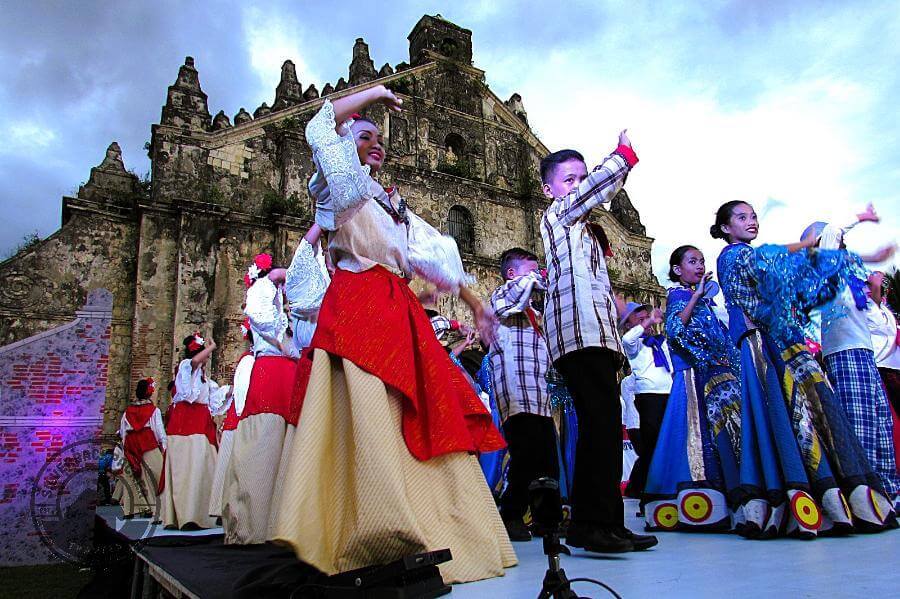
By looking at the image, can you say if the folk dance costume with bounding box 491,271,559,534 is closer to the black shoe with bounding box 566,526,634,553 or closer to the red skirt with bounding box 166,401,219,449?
the black shoe with bounding box 566,526,634,553

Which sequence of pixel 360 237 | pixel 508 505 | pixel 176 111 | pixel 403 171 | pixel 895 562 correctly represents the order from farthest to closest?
pixel 403 171 < pixel 176 111 < pixel 508 505 < pixel 360 237 < pixel 895 562

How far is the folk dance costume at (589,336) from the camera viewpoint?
283 centimetres

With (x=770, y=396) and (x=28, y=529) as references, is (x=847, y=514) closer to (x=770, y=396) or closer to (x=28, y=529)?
(x=770, y=396)

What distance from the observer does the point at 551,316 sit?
10.7 ft

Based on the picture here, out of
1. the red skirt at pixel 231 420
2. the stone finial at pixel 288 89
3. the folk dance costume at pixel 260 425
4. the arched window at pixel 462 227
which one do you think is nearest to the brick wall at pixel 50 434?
the red skirt at pixel 231 420

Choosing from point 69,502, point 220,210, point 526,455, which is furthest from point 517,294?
point 220,210

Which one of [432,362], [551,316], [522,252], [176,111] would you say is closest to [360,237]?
[432,362]

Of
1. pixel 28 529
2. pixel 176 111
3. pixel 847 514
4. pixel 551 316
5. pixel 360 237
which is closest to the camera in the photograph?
pixel 360 237

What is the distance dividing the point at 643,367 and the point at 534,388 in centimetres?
308

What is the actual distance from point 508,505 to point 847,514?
1867 millimetres

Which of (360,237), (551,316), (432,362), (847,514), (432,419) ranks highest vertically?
(360,237)

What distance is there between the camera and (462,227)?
59.0 ft

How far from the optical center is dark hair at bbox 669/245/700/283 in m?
4.57

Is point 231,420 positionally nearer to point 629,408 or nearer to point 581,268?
point 581,268
